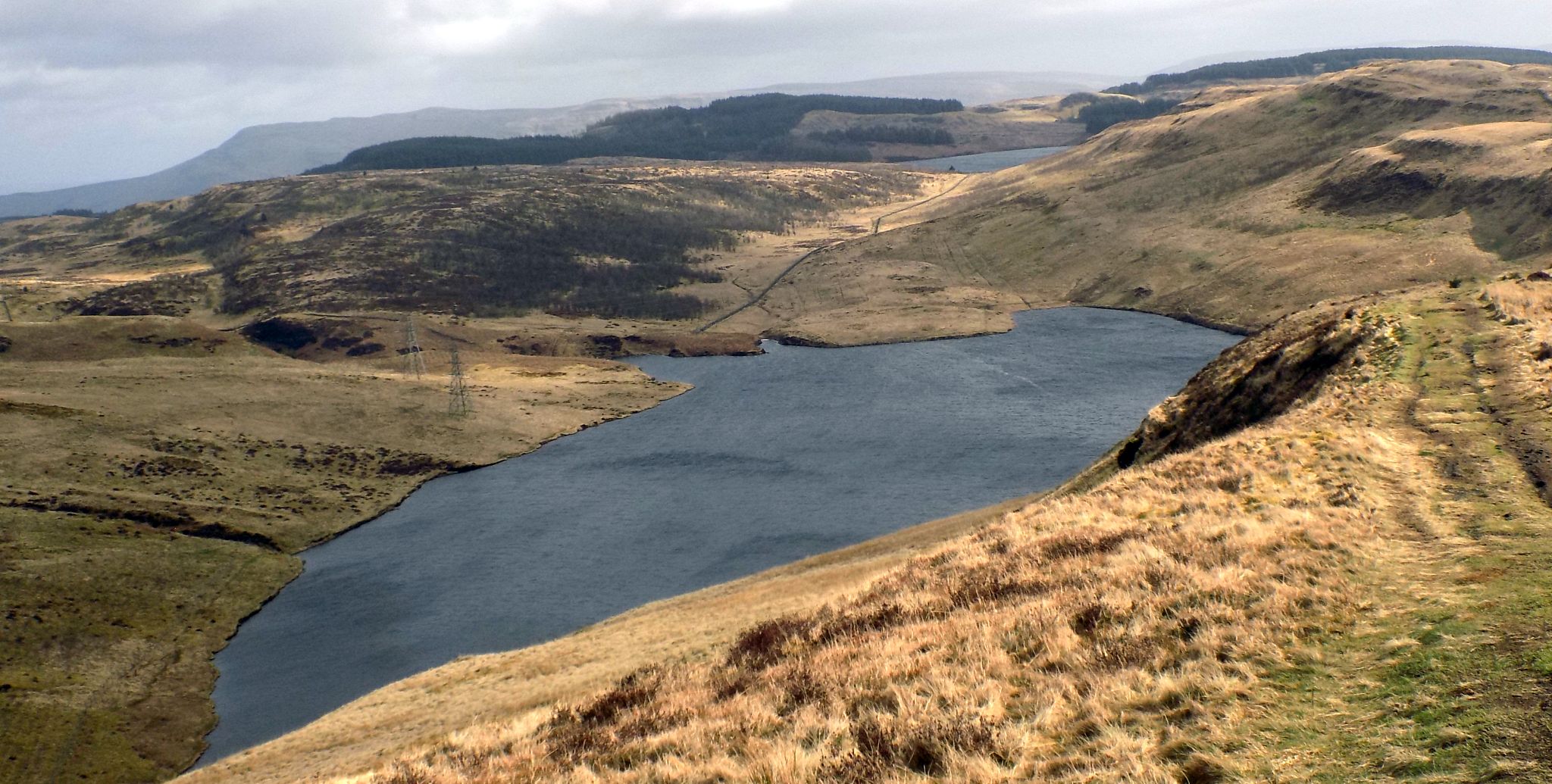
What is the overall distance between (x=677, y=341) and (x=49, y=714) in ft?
350

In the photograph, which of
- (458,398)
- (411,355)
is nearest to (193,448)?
(458,398)

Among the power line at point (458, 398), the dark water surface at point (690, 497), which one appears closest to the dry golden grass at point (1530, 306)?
the dark water surface at point (690, 497)

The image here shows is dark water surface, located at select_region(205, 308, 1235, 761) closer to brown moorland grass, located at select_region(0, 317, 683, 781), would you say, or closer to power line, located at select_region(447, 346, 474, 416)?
brown moorland grass, located at select_region(0, 317, 683, 781)

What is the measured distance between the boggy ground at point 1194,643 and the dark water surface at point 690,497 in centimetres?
2924

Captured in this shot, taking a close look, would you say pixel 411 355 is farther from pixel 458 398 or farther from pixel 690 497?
pixel 690 497

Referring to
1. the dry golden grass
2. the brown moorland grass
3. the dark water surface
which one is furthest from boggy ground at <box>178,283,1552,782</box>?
the brown moorland grass

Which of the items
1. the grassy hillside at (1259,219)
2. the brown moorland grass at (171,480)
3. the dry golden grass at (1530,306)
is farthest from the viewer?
the grassy hillside at (1259,219)

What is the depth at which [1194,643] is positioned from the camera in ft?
55.8

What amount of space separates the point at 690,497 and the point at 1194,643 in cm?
7485

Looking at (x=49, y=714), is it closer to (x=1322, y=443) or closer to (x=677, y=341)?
(x=1322, y=443)

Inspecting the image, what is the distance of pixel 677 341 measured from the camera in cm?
15462

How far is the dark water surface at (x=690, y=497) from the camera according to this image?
65.0 metres

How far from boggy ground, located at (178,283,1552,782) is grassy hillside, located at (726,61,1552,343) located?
320 ft

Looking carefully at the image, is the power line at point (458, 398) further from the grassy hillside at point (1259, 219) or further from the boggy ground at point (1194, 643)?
the boggy ground at point (1194, 643)
